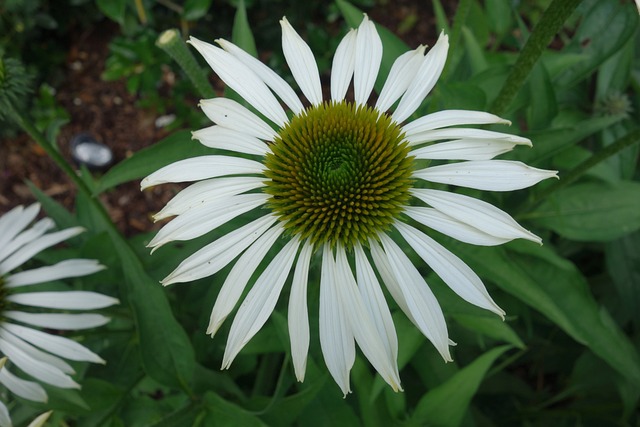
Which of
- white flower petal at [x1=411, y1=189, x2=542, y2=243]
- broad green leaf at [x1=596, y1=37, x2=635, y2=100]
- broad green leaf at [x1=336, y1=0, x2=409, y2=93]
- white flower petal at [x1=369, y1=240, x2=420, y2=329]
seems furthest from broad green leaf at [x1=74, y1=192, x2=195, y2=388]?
broad green leaf at [x1=596, y1=37, x2=635, y2=100]

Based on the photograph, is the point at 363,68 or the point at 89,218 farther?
the point at 89,218

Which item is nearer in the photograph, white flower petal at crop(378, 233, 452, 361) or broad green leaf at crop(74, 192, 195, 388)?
white flower petal at crop(378, 233, 452, 361)

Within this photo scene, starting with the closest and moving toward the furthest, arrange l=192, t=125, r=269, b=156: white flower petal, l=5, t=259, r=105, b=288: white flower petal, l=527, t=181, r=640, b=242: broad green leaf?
1. l=192, t=125, r=269, b=156: white flower petal
2. l=5, t=259, r=105, b=288: white flower petal
3. l=527, t=181, r=640, b=242: broad green leaf

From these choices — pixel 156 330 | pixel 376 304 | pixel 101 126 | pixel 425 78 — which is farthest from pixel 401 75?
pixel 101 126

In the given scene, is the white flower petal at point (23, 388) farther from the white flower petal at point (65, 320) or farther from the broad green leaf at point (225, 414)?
the broad green leaf at point (225, 414)

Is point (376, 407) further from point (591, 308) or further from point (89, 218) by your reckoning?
point (89, 218)

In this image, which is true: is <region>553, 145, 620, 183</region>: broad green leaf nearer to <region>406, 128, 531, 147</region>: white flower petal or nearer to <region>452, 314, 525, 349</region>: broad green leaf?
<region>452, 314, 525, 349</region>: broad green leaf

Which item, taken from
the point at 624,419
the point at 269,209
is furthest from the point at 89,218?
the point at 624,419
